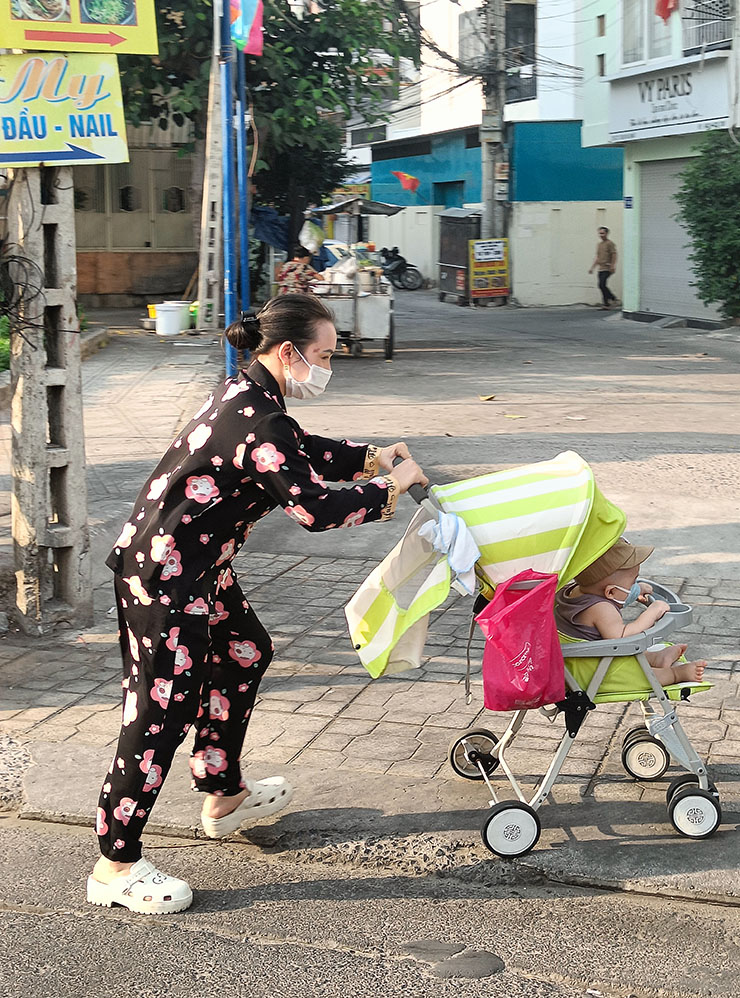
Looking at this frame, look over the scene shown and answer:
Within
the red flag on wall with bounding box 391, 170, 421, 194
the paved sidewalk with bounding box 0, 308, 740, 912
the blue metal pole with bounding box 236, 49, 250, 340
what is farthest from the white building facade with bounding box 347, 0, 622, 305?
the paved sidewalk with bounding box 0, 308, 740, 912

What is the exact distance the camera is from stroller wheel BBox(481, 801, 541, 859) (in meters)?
3.92

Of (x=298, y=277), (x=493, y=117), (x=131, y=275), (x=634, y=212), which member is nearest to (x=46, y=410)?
(x=298, y=277)

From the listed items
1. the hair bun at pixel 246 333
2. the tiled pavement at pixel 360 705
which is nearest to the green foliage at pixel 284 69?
the tiled pavement at pixel 360 705

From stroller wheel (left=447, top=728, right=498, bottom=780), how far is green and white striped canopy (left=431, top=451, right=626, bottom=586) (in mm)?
811

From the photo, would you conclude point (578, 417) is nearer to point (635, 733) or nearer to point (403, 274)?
point (635, 733)

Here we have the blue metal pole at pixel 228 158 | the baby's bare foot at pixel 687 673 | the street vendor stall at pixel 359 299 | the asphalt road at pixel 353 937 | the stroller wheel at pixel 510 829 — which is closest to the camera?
the asphalt road at pixel 353 937

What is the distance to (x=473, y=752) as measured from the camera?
4395 mm

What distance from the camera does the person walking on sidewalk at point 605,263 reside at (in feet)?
91.0

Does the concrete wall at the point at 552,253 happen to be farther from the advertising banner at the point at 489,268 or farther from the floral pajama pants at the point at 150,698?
the floral pajama pants at the point at 150,698

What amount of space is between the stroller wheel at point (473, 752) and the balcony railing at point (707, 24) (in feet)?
62.0

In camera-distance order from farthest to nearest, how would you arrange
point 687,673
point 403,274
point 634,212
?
point 403,274
point 634,212
point 687,673

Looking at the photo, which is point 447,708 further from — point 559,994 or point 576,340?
point 576,340

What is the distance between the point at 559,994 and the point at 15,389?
407cm

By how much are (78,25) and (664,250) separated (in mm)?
20214
